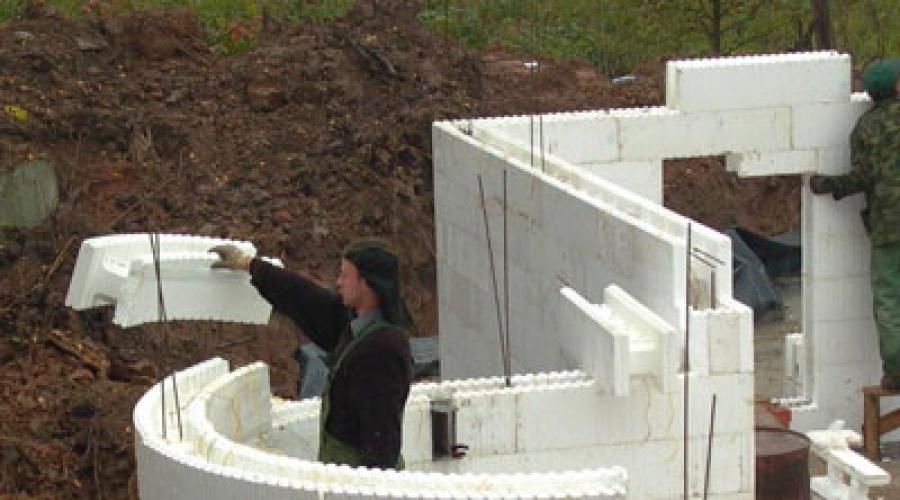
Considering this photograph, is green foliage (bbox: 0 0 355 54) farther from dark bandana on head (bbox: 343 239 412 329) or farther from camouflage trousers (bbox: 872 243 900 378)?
dark bandana on head (bbox: 343 239 412 329)

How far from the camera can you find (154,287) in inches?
302

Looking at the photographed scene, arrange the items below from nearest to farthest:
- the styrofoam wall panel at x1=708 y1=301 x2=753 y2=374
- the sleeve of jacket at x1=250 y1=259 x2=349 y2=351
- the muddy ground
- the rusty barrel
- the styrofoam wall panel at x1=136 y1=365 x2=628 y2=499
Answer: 1. the styrofoam wall panel at x1=136 y1=365 x2=628 y2=499
2. the sleeve of jacket at x1=250 y1=259 x2=349 y2=351
3. the styrofoam wall panel at x1=708 y1=301 x2=753 y2=374
4. the rusty barrel
5. the muddy ground

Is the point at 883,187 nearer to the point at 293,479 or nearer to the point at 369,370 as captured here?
the point at 369,370

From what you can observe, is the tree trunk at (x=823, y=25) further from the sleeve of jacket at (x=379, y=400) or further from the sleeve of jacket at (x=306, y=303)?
the sleeve of jacket at (x=379, y=400)

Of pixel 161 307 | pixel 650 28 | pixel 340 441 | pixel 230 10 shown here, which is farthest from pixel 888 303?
pixel 230 10

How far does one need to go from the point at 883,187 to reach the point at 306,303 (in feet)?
17.1

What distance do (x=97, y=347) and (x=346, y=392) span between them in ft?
22.8

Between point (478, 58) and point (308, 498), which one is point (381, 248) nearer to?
point (308, 498)

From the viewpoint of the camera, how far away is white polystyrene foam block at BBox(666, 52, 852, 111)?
11633 mm

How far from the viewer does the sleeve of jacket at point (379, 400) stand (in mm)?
6270

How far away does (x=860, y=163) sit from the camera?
1150cm

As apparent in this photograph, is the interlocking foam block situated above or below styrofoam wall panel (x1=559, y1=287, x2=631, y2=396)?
above

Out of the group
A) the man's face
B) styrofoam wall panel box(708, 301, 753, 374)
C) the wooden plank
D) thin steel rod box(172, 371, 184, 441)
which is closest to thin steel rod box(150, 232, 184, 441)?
thin steel rod box(172, 371, 184, 441)

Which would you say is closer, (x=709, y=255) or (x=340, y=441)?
(x=340, y=441)
